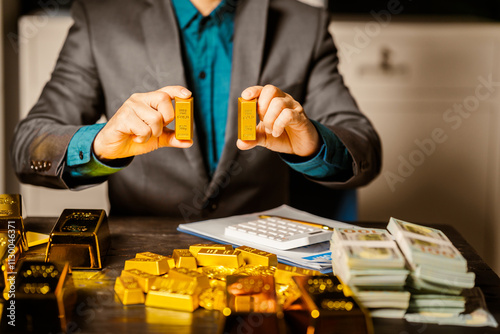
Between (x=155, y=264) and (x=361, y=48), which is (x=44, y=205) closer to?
(x=361, y=48)

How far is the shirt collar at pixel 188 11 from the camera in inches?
61.2

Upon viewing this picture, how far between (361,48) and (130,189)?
4.02ft

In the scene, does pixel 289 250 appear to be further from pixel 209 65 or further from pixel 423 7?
pixel 423 7

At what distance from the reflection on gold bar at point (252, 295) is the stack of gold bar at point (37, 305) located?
0.19 meters

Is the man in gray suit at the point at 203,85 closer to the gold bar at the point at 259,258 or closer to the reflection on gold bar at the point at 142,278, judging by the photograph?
the gold bar at the point at 259,258

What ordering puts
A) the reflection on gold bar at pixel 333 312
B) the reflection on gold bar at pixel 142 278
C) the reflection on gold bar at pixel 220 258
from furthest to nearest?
1. the reflection on gold bar at pixel 220 258
2. the reflection on gold bar at pixel 142 278
3. the reflection on gold bar at pixel 333 312

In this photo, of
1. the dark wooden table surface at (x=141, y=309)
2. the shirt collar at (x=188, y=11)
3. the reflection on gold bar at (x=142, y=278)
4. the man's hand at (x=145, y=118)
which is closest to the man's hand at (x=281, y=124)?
the man's hand at (x=145, y=118)

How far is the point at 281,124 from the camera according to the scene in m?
0.99

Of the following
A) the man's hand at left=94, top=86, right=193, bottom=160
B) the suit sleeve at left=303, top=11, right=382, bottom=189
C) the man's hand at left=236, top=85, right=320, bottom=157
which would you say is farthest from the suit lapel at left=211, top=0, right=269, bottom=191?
the man's hand at left=94, top=86, right=193, bottom=160

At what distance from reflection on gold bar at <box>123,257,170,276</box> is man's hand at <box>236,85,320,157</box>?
315mm

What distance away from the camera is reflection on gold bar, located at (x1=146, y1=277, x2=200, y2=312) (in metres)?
0.65

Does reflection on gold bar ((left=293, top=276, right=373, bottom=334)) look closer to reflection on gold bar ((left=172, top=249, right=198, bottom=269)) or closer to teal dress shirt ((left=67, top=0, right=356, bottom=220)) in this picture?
reflection on gold bar ((left=172, top=249, right=198, bottom=269))

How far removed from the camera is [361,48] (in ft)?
7.44

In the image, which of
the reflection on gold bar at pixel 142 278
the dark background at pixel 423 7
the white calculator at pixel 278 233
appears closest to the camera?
the reflection on gold bar at pixel 142 278
